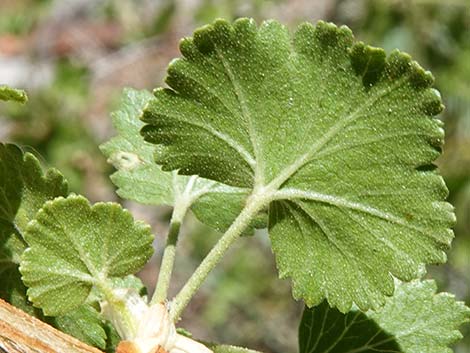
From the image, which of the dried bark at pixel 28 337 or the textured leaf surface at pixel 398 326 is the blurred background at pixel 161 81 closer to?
the textured leaf surface at pixel 398 326

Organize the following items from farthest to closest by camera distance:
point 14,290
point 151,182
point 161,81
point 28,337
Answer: point 161,81 → point 151,182 → point 14,290 → point 28,337

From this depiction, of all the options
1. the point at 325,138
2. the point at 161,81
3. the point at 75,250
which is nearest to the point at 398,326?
the point at 325,138

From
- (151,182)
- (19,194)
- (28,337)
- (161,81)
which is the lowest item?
(28,337)

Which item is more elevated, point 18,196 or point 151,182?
point 151,182

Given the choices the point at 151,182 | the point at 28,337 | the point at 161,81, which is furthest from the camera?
the point at 161,81

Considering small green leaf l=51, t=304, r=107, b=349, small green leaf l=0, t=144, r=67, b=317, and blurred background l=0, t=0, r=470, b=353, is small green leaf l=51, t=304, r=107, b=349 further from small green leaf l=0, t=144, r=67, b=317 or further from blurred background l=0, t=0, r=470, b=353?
blurred background l=0, t=0, r=470, b=353

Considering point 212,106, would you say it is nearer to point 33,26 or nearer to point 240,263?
point 240,263

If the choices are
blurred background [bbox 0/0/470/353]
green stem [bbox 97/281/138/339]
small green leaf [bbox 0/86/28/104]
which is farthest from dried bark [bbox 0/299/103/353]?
blurred background [bbox 0/0/470/353]

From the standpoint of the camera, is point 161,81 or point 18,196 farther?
point 161,81

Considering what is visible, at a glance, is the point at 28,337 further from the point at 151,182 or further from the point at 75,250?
the point at 151,182
